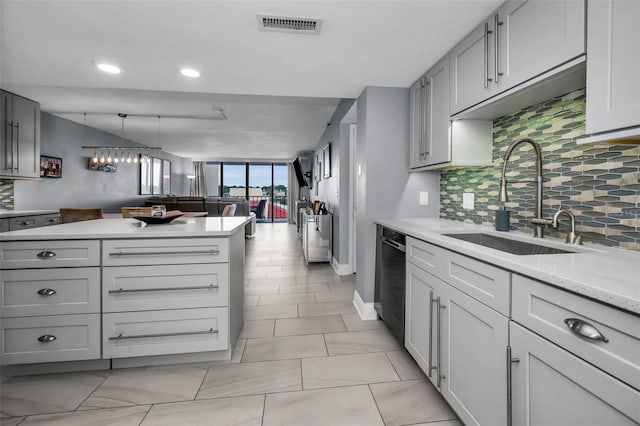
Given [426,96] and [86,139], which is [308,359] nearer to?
[426,96]

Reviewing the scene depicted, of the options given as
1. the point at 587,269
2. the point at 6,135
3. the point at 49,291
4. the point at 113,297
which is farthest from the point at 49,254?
the point at 6,135

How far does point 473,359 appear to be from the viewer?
1.30 meters

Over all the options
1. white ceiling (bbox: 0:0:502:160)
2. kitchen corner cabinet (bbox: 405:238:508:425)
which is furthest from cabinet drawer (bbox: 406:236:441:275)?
white ceiling (bbox: 0:0:502:160)

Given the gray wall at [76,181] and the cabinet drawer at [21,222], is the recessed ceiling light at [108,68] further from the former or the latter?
the gray wall at [76,181]

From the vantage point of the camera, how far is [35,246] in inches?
73.0

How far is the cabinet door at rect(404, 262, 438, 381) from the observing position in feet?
5.59

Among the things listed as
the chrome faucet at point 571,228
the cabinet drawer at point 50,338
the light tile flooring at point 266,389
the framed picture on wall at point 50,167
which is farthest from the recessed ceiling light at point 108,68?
the framed picture on wall at point 50,167

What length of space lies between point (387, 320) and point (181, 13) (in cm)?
252

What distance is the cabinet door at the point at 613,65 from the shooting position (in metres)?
1.00

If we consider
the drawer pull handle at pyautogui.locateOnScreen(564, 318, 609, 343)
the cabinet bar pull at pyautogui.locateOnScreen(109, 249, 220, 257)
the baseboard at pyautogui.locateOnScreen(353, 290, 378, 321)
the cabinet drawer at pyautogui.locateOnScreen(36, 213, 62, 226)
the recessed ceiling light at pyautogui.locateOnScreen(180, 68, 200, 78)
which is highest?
the recessed ceiling light at pyautogui.locateOnScreen(180, 68, 200, 78)

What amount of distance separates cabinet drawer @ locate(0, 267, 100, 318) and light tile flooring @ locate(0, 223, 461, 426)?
0.43m

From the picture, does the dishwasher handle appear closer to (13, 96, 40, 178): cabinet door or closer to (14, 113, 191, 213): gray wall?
(13, 96, 40, 178): cabinet door

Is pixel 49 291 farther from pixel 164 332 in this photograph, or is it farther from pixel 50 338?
pixel 164 332

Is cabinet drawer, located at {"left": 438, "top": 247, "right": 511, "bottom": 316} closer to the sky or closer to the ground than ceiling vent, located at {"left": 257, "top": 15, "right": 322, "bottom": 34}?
closer to the ground
